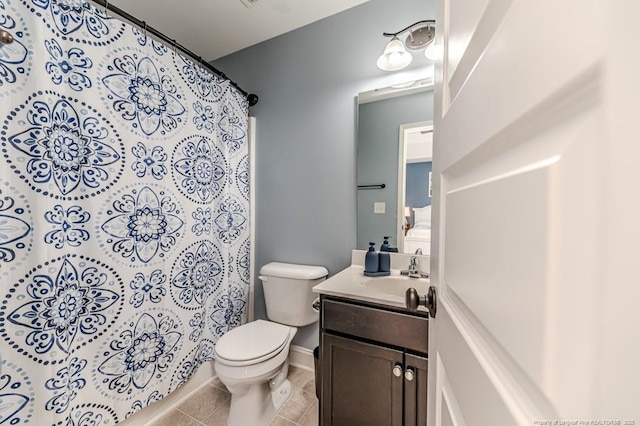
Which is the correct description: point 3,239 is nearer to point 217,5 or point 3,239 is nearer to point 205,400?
point 205,400

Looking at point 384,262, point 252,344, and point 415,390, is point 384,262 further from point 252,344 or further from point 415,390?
point 252,344

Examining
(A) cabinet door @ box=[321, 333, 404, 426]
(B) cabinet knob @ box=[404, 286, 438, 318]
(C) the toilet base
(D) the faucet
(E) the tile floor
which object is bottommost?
(E) the tile floor

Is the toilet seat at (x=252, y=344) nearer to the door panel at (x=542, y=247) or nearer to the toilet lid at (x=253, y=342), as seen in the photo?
the toilet lid at (x=253, y=342)

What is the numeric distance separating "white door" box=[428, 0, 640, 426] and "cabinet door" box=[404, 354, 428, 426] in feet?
1.94

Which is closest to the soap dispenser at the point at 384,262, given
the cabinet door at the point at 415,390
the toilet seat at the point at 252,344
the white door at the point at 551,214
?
the cabinet door at the point at 415,390

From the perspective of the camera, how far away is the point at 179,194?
138cm

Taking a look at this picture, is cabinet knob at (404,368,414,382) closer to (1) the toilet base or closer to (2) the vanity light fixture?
(1) the toilet base

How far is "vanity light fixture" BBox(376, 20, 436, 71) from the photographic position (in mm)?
1282

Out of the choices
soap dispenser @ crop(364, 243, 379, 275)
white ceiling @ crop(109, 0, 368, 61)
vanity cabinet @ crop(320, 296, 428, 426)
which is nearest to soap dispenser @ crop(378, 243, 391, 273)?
soap dispenser @ crop(364, 243, 379, 275)

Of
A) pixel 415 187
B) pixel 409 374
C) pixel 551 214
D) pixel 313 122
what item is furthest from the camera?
pixel 313 122

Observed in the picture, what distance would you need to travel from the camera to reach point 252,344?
1329 millimetres

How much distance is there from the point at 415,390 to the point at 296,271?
888 mm

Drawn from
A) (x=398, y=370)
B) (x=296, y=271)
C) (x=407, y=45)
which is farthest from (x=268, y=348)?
(x=407, y=45)

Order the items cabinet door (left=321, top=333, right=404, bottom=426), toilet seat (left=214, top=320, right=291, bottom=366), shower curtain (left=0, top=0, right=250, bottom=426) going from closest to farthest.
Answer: shower curtain (left=0, top=0, right=250, bottom=426)
cabinet door (left=321, top=333, right=404, bottom=426)
toilet seat (left=214, top=320, right=291, bottom=366)
